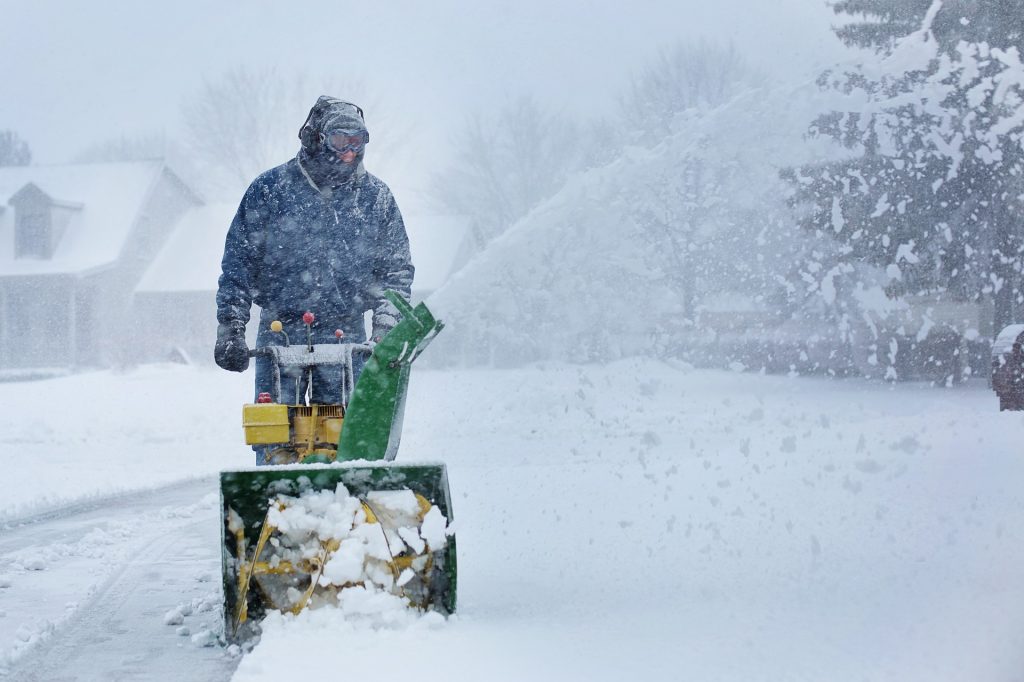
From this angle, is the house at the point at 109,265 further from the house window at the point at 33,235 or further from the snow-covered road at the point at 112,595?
Result: the snow-covered road at the point at 112,595

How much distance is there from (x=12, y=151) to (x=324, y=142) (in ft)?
191

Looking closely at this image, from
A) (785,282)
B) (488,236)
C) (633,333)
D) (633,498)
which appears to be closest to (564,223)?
(633,333)

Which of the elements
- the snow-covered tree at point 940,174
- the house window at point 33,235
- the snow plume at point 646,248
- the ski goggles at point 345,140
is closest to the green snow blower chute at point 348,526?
the ski goggles at point 345,140

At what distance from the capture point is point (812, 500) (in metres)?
6.20

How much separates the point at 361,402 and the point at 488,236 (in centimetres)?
4421

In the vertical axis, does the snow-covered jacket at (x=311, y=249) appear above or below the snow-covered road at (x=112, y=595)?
above

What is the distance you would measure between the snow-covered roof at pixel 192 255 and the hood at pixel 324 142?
100ft

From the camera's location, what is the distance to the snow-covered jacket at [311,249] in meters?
4.87

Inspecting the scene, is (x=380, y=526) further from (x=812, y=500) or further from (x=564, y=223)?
(x=564, y=223)

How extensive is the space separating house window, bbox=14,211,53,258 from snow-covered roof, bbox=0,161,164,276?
274mm

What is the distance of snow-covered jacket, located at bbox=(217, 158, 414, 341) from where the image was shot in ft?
16.0

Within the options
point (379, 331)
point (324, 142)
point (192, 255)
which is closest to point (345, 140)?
point (324, 142)

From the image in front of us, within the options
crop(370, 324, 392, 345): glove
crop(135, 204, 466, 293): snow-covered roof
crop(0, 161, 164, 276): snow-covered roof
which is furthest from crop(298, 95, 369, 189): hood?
crop(0, 161, 164, 276): snow-covered roof

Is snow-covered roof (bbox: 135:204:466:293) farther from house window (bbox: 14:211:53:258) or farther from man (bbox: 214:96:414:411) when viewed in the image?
man (bbox: 214:96:414:411)
